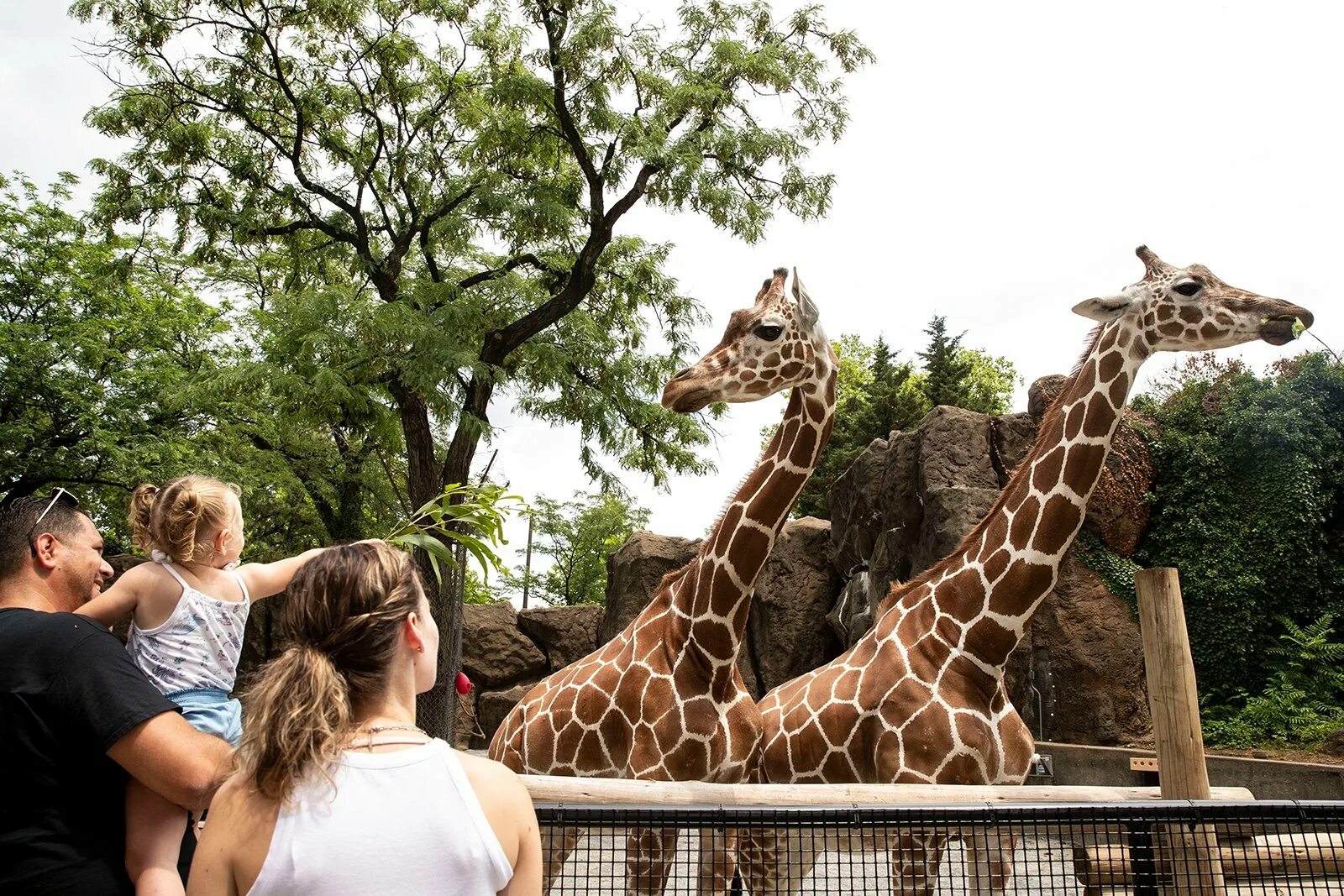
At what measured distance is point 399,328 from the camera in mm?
12859

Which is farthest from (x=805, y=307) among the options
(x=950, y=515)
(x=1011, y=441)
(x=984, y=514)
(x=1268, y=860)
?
Answer: (x=1011, y=441)

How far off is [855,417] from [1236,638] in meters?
14.5

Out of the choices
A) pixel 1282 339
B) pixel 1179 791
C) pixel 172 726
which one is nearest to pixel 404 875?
pixel 172 726

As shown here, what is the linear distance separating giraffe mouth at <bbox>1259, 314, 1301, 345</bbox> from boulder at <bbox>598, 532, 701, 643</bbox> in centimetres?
975

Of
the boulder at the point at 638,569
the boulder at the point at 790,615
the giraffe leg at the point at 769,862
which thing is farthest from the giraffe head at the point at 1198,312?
the boulder at the point at 638,569

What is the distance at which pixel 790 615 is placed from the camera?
45.6ft

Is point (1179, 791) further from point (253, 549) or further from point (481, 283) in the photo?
point (253, 549)

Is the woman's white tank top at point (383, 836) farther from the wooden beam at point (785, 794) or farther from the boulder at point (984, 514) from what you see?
the boulder at point (984, 514)

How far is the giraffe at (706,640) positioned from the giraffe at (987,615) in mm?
422

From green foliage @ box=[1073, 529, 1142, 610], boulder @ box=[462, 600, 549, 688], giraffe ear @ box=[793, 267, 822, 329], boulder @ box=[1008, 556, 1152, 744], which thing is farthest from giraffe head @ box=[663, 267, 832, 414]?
boulder @ box=[462, 600, 549, 688]

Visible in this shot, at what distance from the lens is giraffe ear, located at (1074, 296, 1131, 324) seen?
5.10 metres

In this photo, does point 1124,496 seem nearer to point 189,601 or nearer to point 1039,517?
point 1039,517

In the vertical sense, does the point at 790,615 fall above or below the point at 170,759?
above

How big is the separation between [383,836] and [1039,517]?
12.9ft
